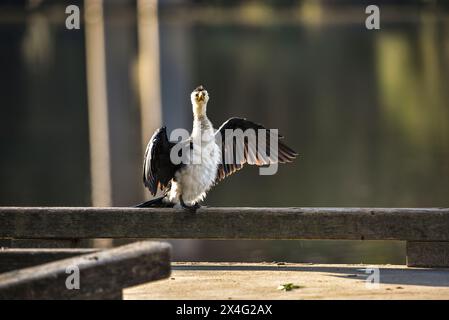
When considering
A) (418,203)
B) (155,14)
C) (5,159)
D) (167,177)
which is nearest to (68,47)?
(155,14)

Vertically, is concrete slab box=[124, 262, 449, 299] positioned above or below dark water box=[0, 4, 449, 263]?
below

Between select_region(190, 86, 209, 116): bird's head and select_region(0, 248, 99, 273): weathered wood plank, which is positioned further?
select_region(190, 86, 209, 116): bird's head

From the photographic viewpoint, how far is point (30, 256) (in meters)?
7.09

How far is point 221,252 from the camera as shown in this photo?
15.3 metres

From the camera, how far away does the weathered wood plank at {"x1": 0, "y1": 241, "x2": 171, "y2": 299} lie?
5988 mm

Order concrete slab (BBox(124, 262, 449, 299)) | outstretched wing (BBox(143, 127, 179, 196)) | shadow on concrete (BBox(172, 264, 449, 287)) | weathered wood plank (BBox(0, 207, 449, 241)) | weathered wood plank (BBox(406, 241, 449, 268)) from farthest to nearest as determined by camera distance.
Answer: outstretched wing (BBox(143, 127, 179, 196)) → weathered wood plank (BBox(406, 241, 449, 268)) → weathered wood plank (BBox(0, 207, 449, 241)) → shadow on concrete (BBox(172, 264, 449, 287)) → concrete slab (BBox(124, 262, 449, 299))

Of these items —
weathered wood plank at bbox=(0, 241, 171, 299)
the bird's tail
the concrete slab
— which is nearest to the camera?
weathered wood plank at bbox=(0, 241, 171, 299)

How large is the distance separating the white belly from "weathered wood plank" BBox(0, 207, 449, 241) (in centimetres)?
28

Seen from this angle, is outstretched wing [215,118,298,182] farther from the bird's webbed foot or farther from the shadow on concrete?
the shadow on concrete

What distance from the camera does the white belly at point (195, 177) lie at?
355 inches

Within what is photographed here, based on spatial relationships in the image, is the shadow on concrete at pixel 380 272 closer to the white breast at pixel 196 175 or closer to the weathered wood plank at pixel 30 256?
the white breast at pixel 196 175

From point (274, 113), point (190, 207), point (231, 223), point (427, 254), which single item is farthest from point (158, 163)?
point (274, 113)

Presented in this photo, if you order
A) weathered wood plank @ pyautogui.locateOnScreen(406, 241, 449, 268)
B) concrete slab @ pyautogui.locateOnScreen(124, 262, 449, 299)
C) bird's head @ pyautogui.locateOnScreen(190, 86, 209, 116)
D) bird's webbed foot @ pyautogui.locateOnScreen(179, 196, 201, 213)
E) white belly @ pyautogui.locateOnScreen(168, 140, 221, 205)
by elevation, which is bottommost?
concrete slab @ pyautogui.locateOnScreen(124, 262, 449, 299)

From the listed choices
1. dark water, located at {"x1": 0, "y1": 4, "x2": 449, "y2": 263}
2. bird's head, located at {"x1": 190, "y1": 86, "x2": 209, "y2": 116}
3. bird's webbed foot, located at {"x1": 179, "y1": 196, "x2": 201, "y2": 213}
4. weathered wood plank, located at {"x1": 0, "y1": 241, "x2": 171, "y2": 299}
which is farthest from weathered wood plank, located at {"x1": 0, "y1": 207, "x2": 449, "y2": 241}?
dark water, located at {"x1": 0, "y1": 4, "x2": 449, "y2": 263}
